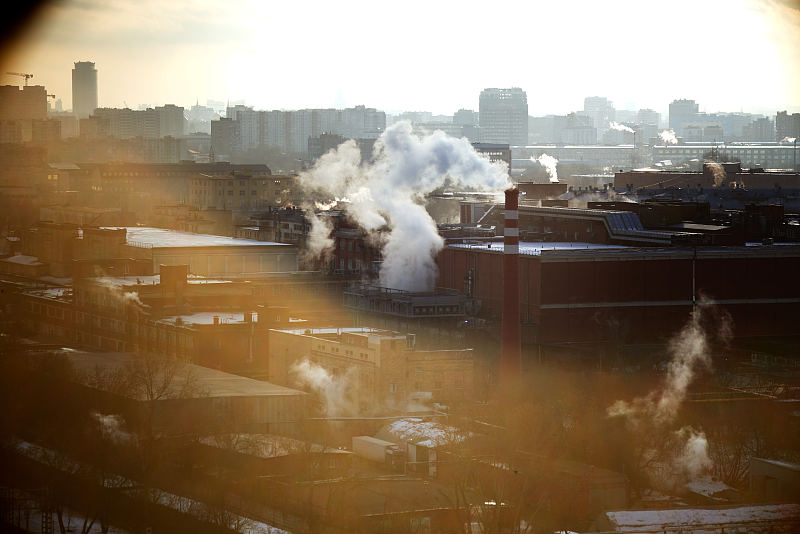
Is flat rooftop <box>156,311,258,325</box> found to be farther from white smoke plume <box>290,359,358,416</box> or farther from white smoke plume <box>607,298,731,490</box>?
white smoke plume <box>607,298,731,490</box>

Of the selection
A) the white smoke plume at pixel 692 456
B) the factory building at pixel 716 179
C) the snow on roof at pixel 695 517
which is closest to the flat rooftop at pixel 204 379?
the white smoke plume at pixel 692 456

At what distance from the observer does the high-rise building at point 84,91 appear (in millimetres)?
172875

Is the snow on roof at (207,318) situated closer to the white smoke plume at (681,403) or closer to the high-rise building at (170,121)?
the white smoke plume at (681,403)

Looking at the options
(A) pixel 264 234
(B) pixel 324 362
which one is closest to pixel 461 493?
(B) pixel 324 362

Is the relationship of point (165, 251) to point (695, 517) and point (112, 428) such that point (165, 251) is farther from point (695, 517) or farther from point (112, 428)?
point (695, 517)

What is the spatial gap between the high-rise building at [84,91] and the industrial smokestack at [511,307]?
140m

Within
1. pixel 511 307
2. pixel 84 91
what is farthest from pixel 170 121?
pixel 511 307

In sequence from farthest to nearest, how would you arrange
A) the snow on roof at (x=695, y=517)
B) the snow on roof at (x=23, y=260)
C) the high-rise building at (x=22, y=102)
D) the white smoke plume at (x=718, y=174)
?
1. the high-rise building at (x=22, y=102)
2. the white smoke plume at (x=718, y=174)
3. the snow on roof at (x=23, y=260)
4. the snow on roof at (x=695, y=517)

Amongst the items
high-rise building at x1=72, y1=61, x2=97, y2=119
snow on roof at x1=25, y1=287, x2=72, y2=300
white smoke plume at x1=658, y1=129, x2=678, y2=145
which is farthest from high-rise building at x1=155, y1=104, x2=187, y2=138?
snow on roof at x1=25, y1=287, x2=72, y2=300

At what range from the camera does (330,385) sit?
33281mm

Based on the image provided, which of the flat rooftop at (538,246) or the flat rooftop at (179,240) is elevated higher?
the flat rooftop at (538,246)

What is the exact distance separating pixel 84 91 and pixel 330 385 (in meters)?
148

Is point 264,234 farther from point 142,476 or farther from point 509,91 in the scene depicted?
point 509,91

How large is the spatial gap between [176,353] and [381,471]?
10.3 m
